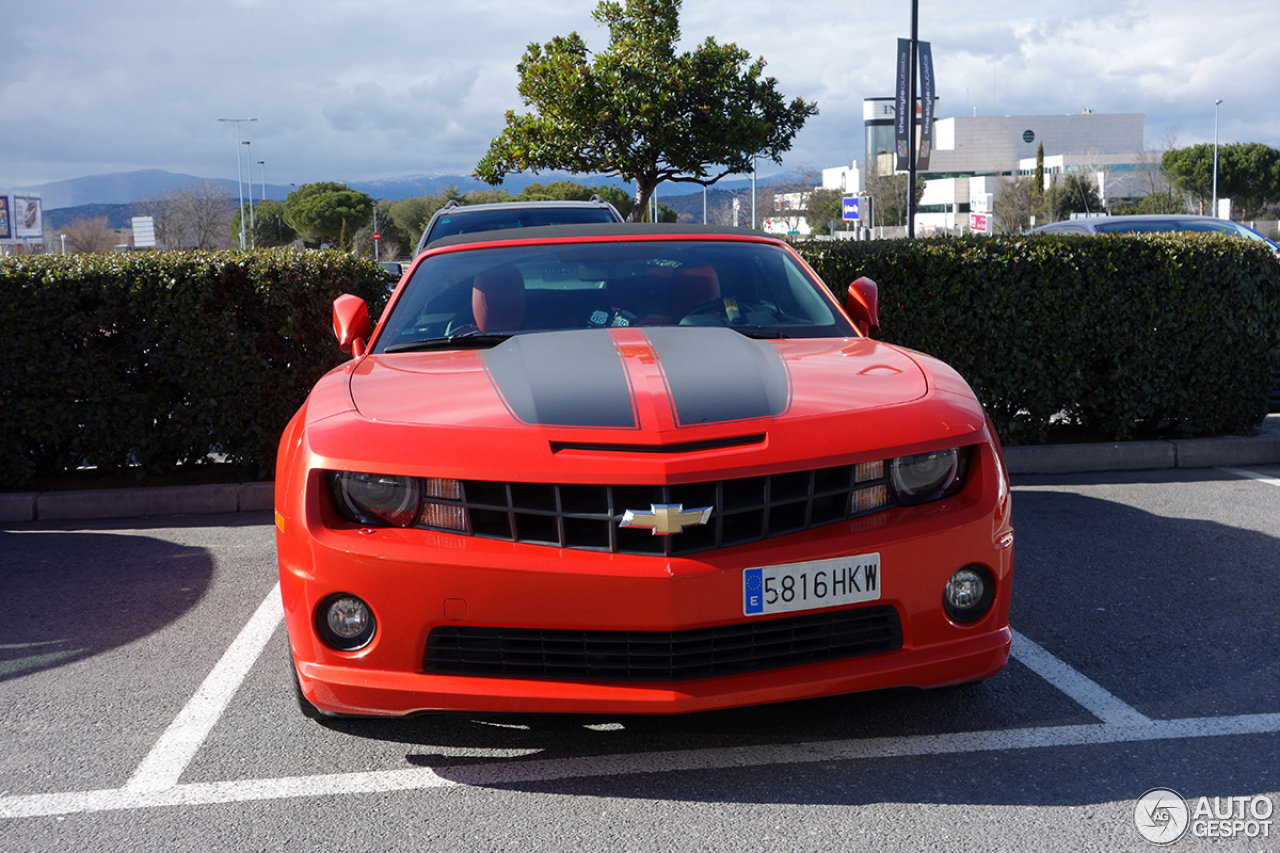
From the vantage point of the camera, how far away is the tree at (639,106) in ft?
59.6

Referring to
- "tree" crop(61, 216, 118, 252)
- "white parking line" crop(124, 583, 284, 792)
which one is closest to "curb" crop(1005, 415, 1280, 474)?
"white parking line" crop(124, 583, 284, 792)

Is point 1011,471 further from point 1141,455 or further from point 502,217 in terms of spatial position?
point 502,217

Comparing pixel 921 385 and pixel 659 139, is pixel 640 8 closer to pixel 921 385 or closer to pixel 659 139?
pixel 659 139

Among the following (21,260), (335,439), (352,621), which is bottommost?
(352,621)

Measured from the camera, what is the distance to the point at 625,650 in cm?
274

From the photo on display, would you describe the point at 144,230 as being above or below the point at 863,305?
above

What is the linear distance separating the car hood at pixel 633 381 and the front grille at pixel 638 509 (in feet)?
0.57

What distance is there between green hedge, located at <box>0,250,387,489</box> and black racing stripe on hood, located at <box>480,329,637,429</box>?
3.47 meters

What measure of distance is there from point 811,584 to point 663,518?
0.42 metres

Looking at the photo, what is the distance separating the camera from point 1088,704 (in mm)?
3359

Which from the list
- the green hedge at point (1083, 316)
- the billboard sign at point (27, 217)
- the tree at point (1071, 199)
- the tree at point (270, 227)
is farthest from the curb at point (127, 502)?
the tree at point (270, 227)

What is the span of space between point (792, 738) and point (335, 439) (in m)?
1.53

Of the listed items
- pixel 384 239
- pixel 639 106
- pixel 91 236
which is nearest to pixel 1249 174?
pixel 384 239

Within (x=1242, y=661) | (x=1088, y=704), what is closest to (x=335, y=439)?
(x=1088, y=704)
